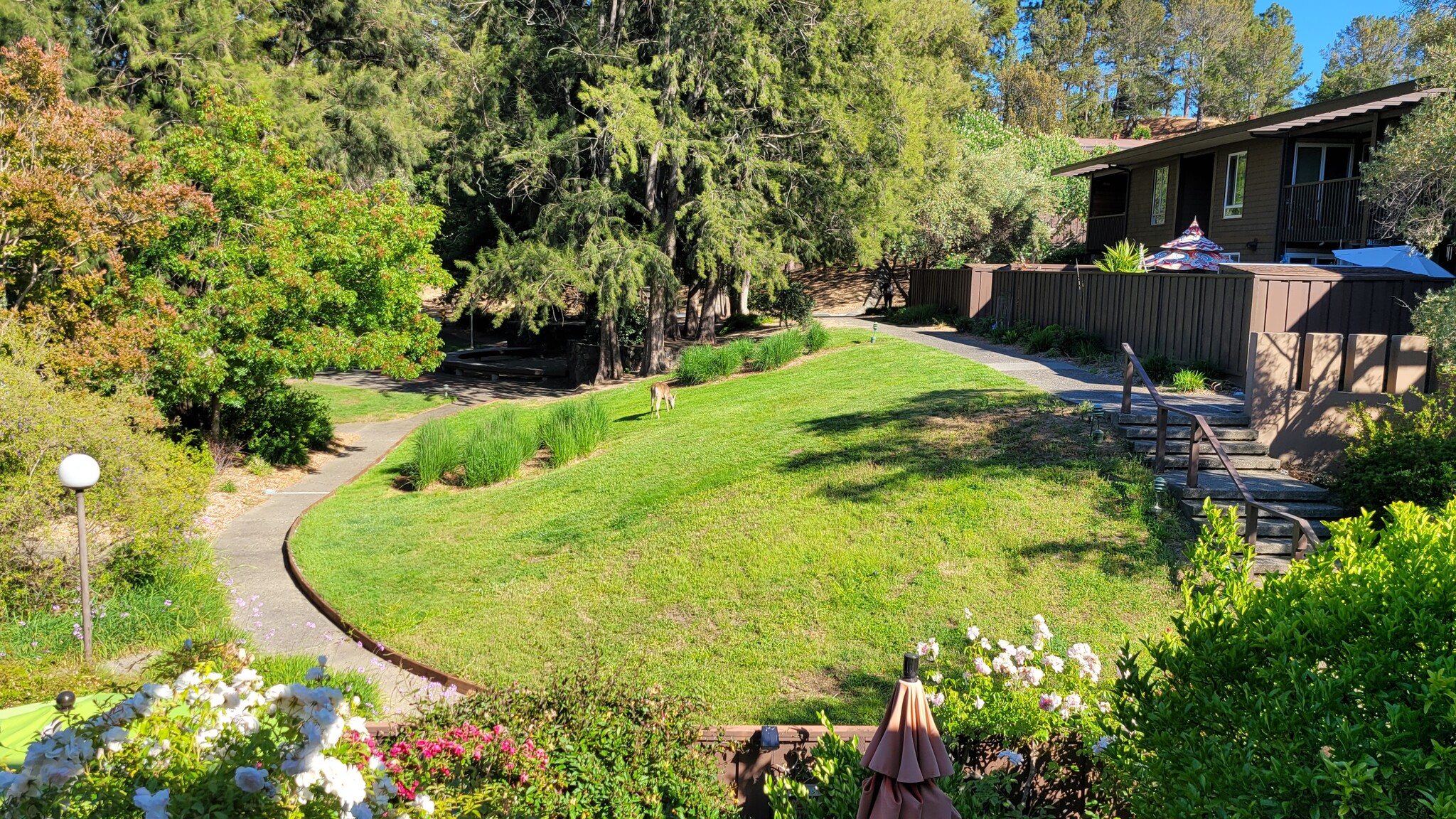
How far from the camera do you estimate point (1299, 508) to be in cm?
1002

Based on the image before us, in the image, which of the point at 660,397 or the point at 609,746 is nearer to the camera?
the point at 609,746

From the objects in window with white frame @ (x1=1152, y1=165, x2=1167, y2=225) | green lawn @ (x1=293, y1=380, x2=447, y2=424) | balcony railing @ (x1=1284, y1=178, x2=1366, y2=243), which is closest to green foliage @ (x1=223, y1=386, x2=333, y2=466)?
green lawn @ (x1=293, y1=380, x2=447, y2=424)

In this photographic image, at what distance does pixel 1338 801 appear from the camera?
2914mm

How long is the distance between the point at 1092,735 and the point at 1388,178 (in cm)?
1260

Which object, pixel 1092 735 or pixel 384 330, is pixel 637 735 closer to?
pixel 1092 735

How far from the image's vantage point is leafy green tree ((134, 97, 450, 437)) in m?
15.6

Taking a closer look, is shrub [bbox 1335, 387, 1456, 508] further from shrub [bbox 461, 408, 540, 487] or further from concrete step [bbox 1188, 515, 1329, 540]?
shrub [bbox 461, 408, 540, 487]

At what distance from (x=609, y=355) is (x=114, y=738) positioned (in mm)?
23702

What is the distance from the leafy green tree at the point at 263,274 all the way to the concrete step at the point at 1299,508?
13444 mm

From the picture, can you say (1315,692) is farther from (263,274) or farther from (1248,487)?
(263,274)

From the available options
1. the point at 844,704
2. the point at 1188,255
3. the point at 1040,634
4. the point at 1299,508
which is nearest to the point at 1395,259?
the point at 1188,255

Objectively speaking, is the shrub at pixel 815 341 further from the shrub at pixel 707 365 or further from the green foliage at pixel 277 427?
the green foliage at pixel 277 427

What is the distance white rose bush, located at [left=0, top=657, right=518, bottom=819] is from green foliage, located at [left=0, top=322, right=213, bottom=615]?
7.76 metres

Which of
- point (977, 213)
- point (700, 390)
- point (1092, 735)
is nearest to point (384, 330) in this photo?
point (700, 390)
